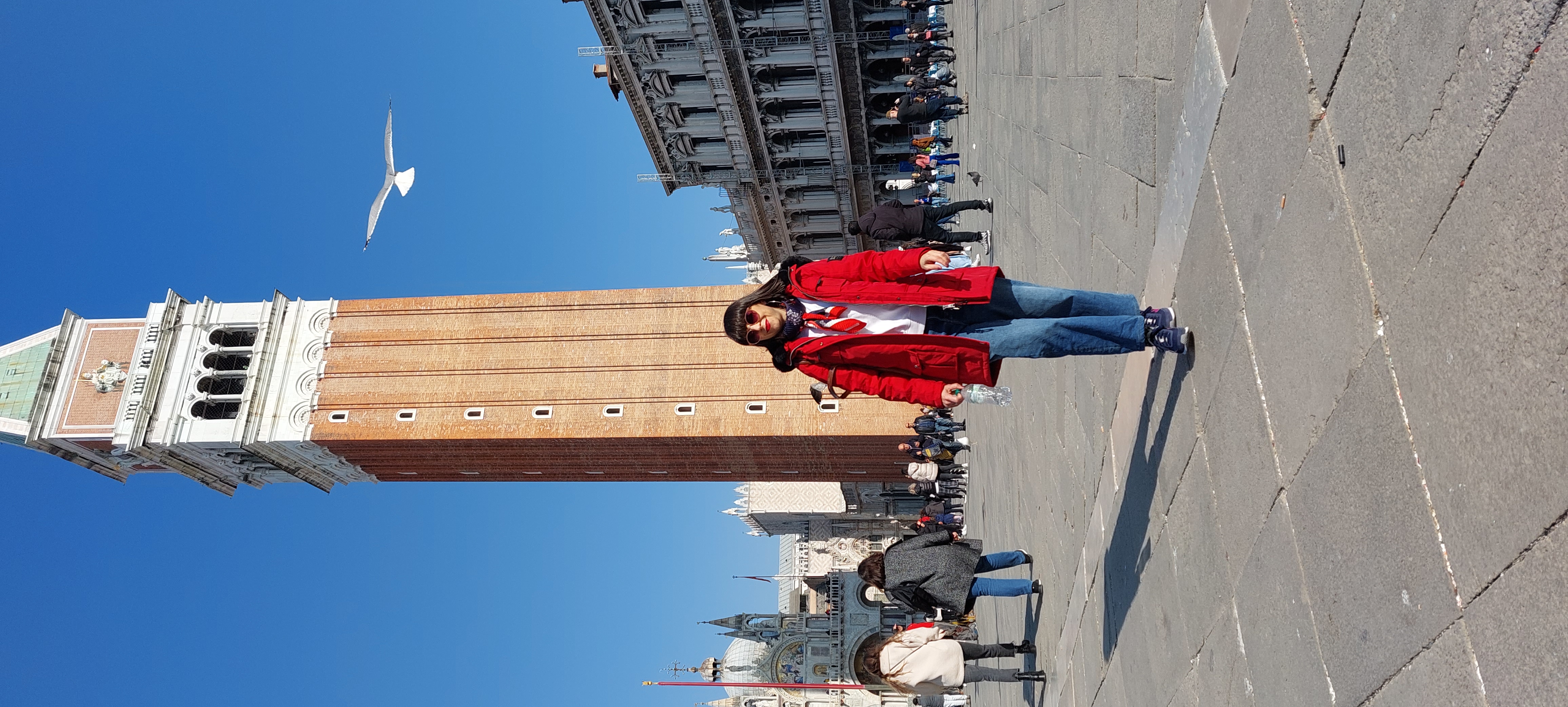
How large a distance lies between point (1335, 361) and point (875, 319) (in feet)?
Result: 9.85

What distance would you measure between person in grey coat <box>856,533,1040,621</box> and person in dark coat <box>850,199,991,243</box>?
5219mm

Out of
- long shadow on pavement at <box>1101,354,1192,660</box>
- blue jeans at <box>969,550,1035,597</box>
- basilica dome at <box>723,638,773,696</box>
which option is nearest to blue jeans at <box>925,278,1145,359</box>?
long shadow on pavement at <box>1101,354,1192,660</box>

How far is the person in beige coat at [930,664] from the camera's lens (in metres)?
9.93

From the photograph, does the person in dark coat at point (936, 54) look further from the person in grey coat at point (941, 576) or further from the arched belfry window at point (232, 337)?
the arched belfry window at point (232, 337)

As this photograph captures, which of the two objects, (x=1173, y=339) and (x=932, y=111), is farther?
(x=932, y=111)

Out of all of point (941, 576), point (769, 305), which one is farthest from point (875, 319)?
point (941, 576)

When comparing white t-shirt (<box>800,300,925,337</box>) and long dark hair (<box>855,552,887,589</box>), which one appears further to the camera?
long dark hair (<box>855,552,887,589</box>)

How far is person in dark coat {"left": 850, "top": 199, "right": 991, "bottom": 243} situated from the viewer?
14.2m

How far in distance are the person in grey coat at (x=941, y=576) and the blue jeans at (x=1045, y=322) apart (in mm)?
4209

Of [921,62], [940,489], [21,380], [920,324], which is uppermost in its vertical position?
[921,62]

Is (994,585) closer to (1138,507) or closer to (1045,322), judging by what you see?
(1138,507)

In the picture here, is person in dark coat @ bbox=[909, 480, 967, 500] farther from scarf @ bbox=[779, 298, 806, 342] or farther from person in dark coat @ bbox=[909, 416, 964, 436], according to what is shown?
scarf @ bbox=[779, 298, 806, 342]

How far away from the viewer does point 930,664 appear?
9.96 m

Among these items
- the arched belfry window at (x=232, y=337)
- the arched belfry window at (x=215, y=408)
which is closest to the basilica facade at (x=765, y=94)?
the arched belfry window at (x=232, y=337)
